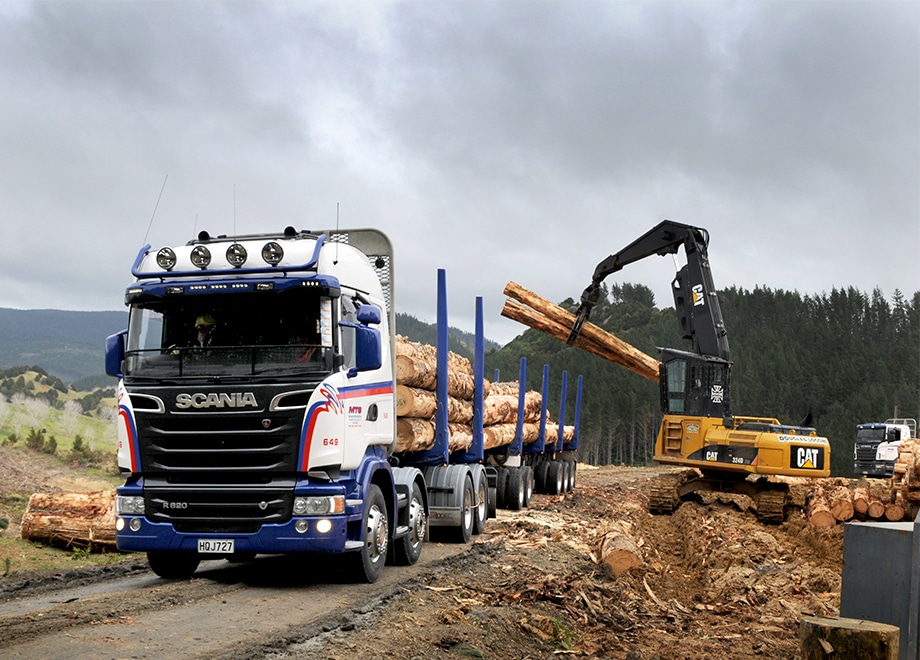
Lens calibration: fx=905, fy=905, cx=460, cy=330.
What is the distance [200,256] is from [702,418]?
1121cm

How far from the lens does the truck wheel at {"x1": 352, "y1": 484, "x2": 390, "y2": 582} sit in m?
9.42

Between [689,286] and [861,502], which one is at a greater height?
[689,286]

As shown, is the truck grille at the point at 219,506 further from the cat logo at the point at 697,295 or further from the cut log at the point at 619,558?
the cat logo at the point at 697,295

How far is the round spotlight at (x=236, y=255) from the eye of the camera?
30.1 feet

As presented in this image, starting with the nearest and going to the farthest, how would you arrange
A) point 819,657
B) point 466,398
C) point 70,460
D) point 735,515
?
point 819,657 → point 466,398 → point 735,515 → point 70,460

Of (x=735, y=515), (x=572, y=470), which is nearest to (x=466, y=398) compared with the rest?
(x=735, y=515)

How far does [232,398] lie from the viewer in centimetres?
862

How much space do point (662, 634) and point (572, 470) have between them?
63.7 ft

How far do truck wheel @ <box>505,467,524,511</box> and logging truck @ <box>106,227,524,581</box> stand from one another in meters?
10.3

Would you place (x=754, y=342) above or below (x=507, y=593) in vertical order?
above

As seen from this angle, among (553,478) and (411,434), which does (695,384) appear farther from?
(553,478)

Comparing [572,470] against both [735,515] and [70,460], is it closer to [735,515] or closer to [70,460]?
[735,515]

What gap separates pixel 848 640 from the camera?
5215 millimetres

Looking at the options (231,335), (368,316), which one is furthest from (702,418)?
(231,335)
